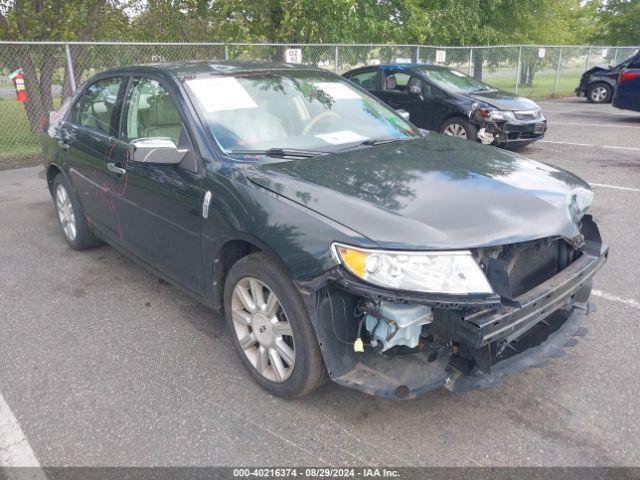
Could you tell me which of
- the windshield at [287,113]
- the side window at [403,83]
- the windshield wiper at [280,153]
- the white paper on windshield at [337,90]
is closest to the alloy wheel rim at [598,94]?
the side window at [403,83]

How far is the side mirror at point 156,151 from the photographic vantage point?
2.97 m

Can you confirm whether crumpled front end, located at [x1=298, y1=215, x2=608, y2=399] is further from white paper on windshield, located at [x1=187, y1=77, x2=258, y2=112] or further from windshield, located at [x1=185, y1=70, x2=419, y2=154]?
white paper on windshield, located at [x1=187, y1=77, x2=258, y2=112]

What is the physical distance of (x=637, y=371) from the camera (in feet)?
10.1

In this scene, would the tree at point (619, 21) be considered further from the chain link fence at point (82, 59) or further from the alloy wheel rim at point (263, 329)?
the alloy wheel rim at point (263, 329)

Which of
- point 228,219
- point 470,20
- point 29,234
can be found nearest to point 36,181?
point 29,234

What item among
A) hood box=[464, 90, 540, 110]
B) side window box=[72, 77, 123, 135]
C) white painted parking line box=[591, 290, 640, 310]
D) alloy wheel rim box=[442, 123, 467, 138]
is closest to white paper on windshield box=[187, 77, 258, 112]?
side window box=[72, 77, 123, 135]

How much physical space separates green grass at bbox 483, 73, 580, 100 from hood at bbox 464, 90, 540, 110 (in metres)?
9.84

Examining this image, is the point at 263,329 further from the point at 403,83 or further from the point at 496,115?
the point at 403,83

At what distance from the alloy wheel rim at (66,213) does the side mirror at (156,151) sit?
7.41 ft

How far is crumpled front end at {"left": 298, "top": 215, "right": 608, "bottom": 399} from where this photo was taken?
227 cm

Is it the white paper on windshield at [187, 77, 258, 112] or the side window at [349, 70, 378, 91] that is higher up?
the white paper on windshield at [187, 77, 258, 112]

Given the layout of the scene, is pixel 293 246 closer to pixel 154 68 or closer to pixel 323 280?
pixel 323 280

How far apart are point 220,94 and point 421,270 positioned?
185 centimetres

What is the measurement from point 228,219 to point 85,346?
143 centimetres
